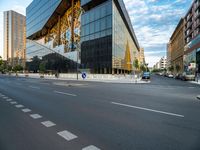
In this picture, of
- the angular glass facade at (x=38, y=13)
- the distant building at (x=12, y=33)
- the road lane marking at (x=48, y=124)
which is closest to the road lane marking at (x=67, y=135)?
the road lane marking at (x=48, y=124)

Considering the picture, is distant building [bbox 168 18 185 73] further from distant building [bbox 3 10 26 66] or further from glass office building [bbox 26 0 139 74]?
distant building [bbox 3 10 26 66]

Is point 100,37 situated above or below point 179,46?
below

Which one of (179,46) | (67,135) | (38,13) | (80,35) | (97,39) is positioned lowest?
(67,135)

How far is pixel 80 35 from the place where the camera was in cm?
5441

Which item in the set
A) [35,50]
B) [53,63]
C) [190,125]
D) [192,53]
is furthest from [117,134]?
[35,50]

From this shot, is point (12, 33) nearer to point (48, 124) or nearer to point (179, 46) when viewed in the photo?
point (179, 46)

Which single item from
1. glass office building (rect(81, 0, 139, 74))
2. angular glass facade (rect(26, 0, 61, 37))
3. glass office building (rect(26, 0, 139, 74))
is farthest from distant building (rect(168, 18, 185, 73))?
angular glass facade (rect(26, 0, 61, 37))

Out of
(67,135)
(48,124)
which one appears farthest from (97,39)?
(67,135)

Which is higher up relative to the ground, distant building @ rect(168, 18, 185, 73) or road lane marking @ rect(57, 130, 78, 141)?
distant building @ rect(168, 18, 185, 73)

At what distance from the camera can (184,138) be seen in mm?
4406

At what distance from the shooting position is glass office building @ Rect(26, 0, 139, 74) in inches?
1786

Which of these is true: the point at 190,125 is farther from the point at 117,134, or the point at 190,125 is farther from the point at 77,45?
the point at 77,45

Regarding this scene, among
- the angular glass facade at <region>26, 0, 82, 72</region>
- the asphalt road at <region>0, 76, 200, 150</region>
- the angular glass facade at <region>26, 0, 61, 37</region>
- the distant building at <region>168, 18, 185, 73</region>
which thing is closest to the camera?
the asphalt road at <region>0, 76, 200, 150</region>

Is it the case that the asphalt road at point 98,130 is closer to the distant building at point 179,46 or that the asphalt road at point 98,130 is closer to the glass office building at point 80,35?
the glass office building at point 80,35
